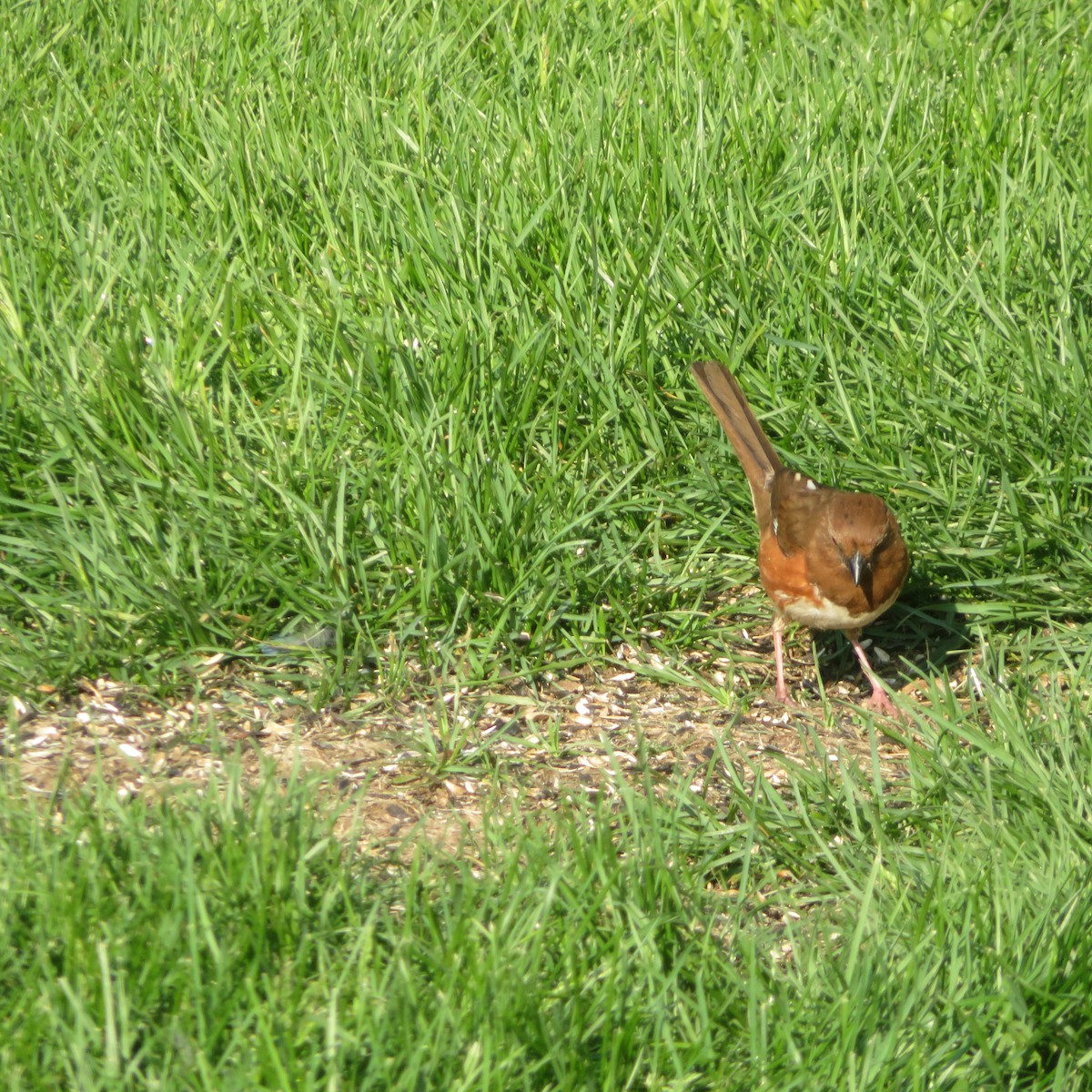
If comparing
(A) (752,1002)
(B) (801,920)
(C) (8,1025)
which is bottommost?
(B) (801,920)

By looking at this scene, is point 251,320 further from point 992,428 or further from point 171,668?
point 992,428

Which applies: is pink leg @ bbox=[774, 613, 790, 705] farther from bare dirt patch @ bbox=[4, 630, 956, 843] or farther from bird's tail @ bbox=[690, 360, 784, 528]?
bird's tail @ bbox=[690, 360, 784, 528]

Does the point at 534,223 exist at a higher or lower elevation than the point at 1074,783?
higher

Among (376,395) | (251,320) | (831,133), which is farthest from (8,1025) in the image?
(831,133)

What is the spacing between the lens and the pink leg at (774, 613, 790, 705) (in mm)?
3729

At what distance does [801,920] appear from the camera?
111 inches

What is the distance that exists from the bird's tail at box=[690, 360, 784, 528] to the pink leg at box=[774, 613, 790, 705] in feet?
0.85

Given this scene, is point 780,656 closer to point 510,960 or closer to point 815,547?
point 815,547

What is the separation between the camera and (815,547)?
357cm

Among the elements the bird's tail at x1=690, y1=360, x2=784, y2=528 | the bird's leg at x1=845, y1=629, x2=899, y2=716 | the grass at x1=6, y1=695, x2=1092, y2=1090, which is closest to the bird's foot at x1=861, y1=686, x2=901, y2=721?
the bird's leg at x1=845, y1=629, x2=899, y2=716

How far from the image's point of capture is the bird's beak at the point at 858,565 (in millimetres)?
3562

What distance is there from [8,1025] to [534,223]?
2784 millimetres

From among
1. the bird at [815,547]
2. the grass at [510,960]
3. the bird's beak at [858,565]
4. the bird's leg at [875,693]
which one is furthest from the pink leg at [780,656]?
the grass at [510,960]

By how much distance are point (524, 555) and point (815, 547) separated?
2.40 feet
